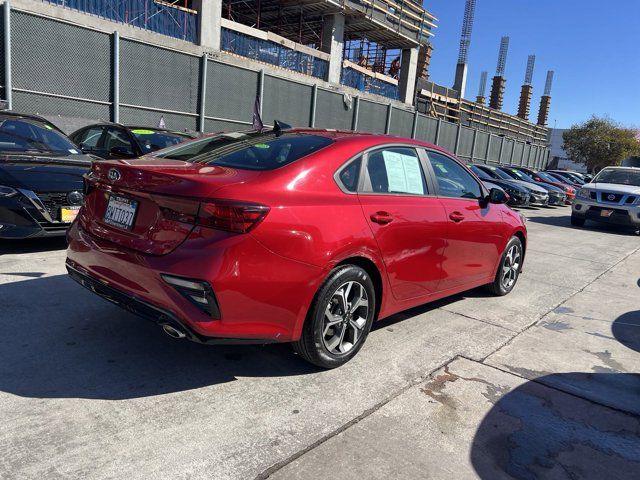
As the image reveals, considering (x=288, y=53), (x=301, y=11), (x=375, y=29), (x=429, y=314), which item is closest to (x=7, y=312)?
(x=429, y=314)

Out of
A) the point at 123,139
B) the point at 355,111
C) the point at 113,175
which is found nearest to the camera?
the point at 113,175

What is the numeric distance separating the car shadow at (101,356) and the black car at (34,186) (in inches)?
41.9

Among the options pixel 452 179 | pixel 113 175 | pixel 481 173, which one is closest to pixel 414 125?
pixel 481 173

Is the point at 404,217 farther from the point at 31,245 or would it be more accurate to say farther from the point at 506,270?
the point at 31,245

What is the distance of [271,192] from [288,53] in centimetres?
2733

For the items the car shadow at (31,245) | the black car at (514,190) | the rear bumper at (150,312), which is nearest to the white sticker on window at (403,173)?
the rear bumper at (150,312)

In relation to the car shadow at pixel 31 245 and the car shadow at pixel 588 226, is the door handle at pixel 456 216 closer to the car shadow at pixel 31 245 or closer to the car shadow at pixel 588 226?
the car shadow at pixel 31 245

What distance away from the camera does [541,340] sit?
445 centimetres

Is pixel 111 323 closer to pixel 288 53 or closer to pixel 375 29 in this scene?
pixel 288 53

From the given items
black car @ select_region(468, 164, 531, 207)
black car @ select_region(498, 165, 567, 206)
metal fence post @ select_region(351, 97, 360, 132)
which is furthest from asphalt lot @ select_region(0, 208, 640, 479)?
metal fence post @ select_region(351, 97, 360, 132)

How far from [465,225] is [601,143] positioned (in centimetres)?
6464

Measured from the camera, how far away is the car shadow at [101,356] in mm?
2979

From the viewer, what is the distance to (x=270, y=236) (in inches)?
112

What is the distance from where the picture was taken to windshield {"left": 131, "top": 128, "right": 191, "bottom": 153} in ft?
25.8
